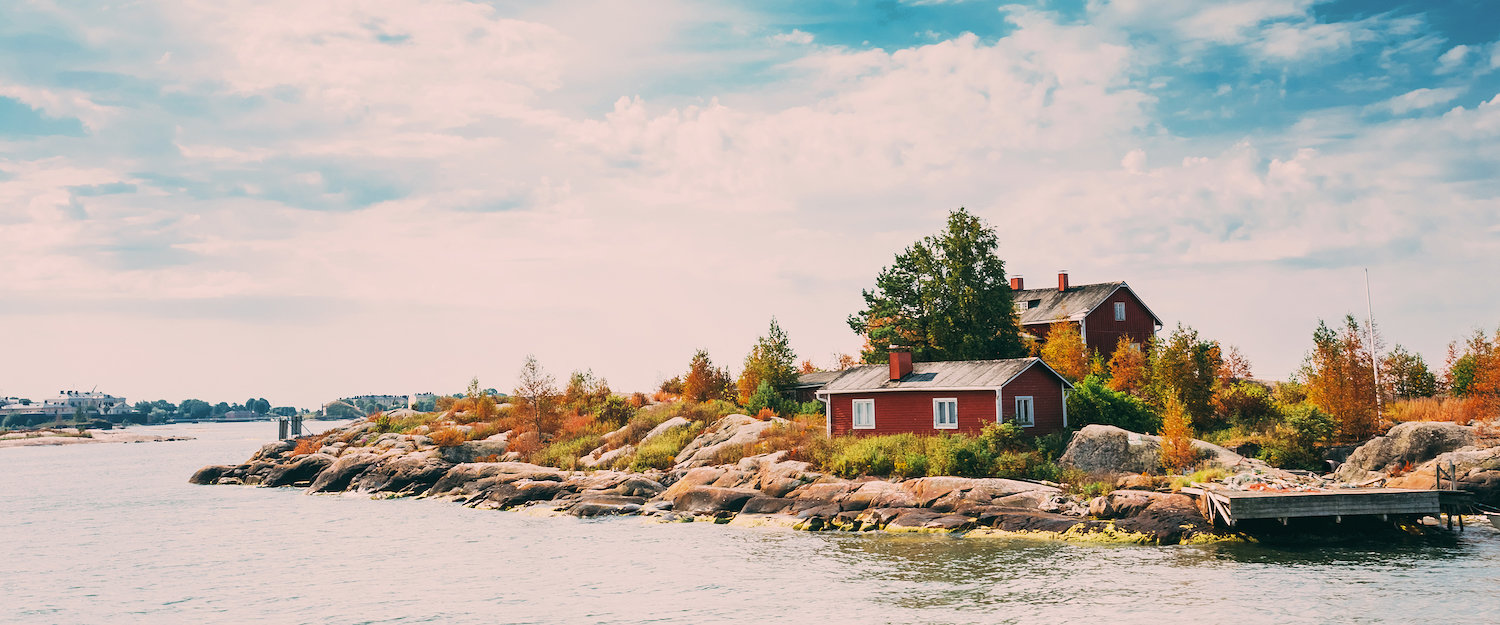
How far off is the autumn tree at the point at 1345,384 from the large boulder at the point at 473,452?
44846mm

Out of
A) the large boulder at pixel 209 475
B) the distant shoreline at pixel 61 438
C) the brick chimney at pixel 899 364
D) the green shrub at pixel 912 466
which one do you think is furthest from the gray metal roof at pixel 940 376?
the distant shoreline at pixel 61 438

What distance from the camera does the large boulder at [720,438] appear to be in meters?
48.2

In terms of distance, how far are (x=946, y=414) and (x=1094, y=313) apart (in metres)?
19.7

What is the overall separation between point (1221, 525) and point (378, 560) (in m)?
28.6

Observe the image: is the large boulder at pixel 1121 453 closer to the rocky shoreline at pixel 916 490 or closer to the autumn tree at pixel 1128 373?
the rocky shoreline at pixel 916 490

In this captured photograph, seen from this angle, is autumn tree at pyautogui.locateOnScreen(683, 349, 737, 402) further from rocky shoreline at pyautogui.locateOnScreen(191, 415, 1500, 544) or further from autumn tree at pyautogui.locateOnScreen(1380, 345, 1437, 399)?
autumn tree at pyautogui.locateOnScreen(1380, 345, 1437, 399)

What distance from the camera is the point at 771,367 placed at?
2345 inches

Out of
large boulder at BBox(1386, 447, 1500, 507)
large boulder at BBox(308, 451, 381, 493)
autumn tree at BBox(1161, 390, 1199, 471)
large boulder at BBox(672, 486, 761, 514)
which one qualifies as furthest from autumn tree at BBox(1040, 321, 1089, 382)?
large boulder at BBox(308, 451, 381, 493)

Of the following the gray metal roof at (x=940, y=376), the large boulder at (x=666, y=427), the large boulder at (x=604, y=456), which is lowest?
the large boulder at (x=604, y=456)

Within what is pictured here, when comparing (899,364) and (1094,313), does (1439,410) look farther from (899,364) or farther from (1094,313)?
(899,364)

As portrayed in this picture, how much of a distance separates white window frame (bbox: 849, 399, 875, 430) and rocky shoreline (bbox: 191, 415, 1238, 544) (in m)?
4.32

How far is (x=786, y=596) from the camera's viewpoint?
84.8 ft

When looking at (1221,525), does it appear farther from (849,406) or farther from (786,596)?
(849,406)

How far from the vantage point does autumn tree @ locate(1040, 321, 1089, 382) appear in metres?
53.3
